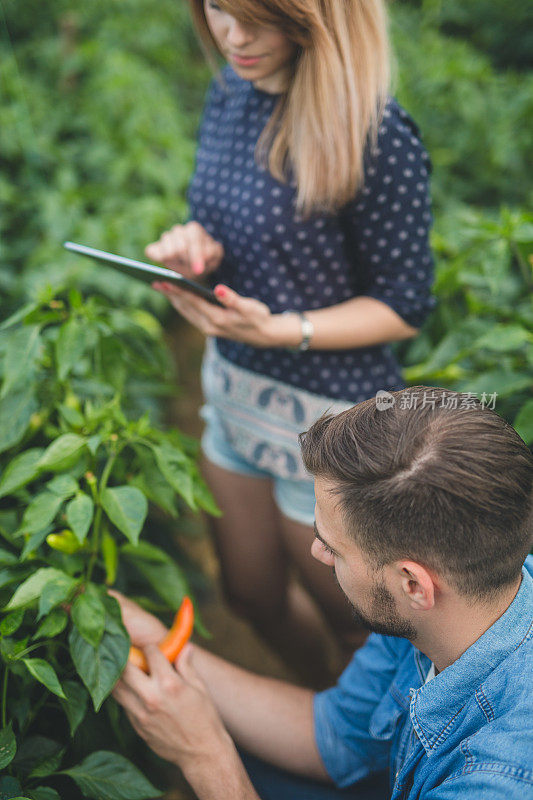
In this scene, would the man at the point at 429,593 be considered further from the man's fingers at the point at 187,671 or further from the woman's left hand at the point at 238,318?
the woman's left hand at the point at 238,318

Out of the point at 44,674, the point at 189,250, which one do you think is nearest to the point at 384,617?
the point at 44,674

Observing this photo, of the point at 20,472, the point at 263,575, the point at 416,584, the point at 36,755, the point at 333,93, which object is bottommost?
the point at 263,575

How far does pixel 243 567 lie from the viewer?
1.86 m

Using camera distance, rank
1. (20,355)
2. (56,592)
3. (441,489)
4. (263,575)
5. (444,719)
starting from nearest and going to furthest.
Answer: (441,489) → (444,719) → (56,592) → (20,355) → (263,575)

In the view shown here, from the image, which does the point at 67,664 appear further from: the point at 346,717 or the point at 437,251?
the point at 437,251

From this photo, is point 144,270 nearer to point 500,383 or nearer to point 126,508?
point 126,508

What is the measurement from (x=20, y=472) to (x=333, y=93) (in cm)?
90

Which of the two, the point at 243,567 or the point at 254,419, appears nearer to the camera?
the point at 254,419

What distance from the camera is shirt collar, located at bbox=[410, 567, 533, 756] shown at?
942 mm

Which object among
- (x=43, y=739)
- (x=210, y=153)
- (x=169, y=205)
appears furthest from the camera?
(x=169, y=205)

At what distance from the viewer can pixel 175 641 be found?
122 cm

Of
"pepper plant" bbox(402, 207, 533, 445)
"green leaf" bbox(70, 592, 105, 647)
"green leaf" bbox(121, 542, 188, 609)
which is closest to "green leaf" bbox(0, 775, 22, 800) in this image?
"green leaf" bbox(70, 592, 105, 647)

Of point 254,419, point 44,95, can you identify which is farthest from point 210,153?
point 44,95

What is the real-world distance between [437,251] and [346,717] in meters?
1.40
